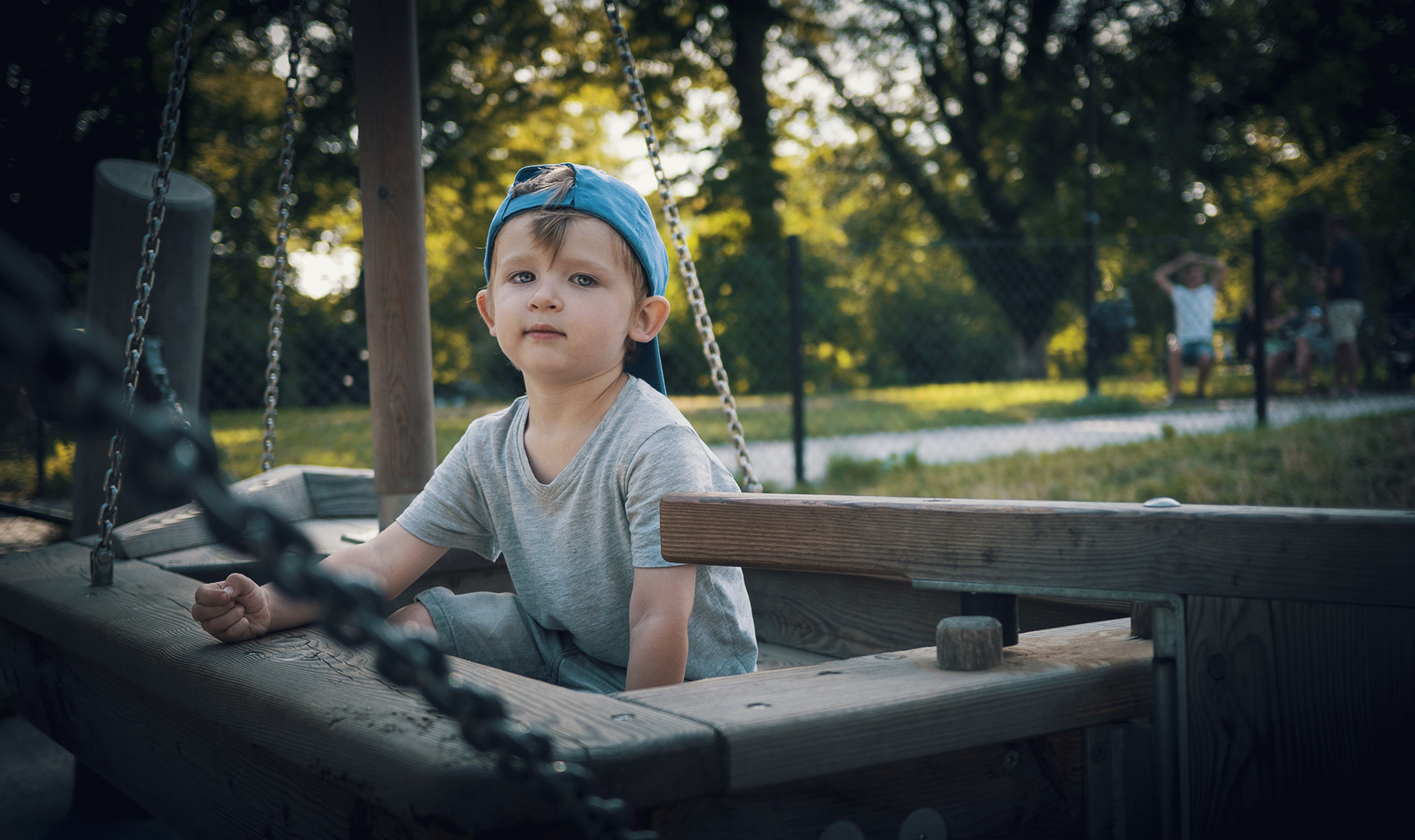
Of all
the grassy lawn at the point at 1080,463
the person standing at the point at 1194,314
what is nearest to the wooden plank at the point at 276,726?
the grassy lawn at the point at 1080,463

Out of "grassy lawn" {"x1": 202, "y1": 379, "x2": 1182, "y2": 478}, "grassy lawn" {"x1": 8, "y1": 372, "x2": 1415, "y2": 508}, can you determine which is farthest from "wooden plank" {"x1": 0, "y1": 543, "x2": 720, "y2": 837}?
"grassy lawn" {"x1": 202, "y1": 379, "x2": 1182, "y2": 478}

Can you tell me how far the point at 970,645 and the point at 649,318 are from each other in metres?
0.90

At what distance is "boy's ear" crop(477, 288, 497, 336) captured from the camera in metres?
1.92

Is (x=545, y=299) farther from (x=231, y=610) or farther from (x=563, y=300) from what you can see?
(x=231, y=610)

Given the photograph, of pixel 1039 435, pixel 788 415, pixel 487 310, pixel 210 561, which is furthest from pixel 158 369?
pixel 788 415

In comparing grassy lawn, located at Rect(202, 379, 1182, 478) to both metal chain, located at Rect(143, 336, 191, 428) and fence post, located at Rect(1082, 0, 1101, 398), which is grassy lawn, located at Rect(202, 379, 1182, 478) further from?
metal chain, located at Rect(143, 336, 191, 428)

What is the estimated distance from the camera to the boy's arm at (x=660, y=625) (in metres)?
1.56

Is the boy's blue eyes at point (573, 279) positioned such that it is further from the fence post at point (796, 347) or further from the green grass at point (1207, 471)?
the fence post at point (796, 347)

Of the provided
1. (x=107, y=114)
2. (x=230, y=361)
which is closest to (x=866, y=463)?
(x=107, y=114)

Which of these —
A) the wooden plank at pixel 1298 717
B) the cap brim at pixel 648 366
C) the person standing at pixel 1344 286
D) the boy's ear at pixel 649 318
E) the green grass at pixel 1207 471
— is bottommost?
the green grass at pixel 1207 471

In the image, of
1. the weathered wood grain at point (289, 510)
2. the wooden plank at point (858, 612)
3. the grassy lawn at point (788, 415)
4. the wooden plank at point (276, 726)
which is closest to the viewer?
the wooden plank at point (276, 726)

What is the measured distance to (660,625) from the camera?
1.59 metres

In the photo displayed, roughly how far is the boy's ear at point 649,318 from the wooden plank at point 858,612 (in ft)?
1.74

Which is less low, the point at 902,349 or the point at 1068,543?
the point at 902,349
